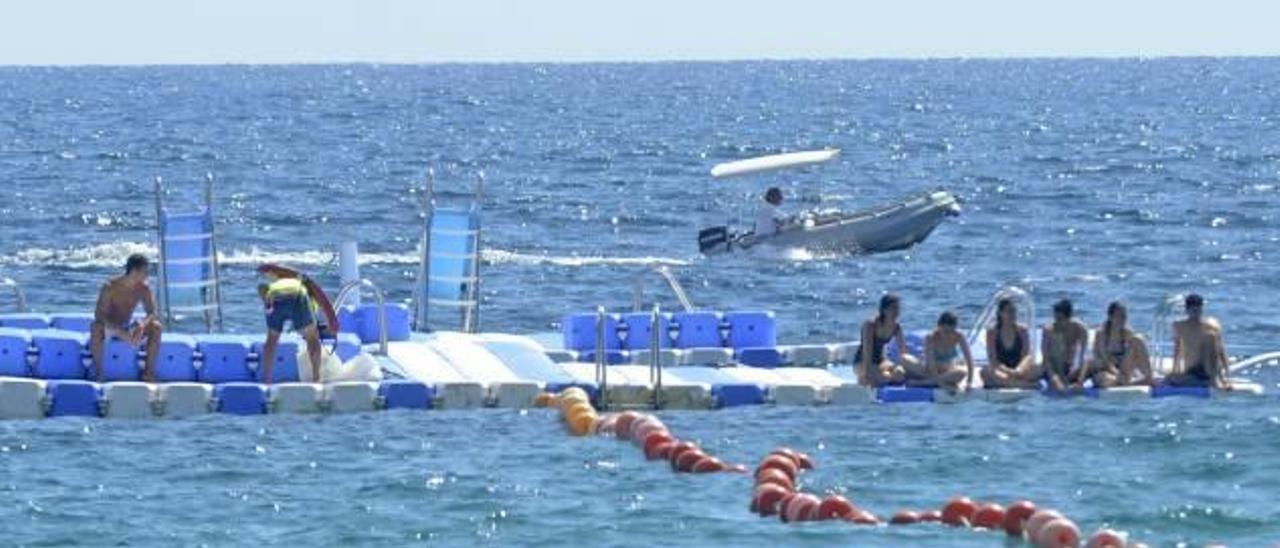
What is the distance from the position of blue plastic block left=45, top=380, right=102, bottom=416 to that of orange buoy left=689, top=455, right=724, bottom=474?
5364 mm

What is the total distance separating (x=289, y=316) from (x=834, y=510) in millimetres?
6729

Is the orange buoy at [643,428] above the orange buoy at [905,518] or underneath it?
above

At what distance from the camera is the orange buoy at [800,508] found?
22797 mm

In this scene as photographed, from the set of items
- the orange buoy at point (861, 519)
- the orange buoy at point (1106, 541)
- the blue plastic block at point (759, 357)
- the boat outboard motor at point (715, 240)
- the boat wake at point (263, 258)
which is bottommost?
the orange buoy at point (1106, 541)

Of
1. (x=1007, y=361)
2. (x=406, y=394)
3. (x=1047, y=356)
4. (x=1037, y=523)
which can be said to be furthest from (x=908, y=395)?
(x=1037, y=523)

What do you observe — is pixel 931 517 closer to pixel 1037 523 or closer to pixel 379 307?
pixel 1037 523

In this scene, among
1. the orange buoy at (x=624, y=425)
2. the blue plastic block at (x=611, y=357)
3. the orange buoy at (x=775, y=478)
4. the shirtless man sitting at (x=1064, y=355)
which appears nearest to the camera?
the orange buoy at (x=775, y=478)

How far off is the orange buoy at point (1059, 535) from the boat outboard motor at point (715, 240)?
29520 millimetres

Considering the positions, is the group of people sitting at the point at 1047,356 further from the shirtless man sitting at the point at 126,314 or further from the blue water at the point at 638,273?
the shirtless man sitting at the point at 126,314

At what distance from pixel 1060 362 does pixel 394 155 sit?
235 feet

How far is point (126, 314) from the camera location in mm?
27766

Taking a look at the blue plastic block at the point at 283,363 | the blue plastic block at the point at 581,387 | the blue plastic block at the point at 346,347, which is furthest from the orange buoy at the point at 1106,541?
the blue plastic block at the point at 283,363

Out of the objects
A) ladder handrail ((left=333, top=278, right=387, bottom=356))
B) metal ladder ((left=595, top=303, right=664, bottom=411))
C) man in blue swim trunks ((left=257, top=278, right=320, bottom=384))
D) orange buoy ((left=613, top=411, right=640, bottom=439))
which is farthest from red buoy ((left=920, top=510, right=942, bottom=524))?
ladder handrail ((left=333, top=278, right=387, bottom=356))

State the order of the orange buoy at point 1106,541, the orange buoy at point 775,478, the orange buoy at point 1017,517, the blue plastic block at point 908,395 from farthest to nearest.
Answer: the blue plastic block at point 908,395
the orange buoy at point 775,478
the orange buoy at point 1017,517
the orange buoy at point 1106,541
